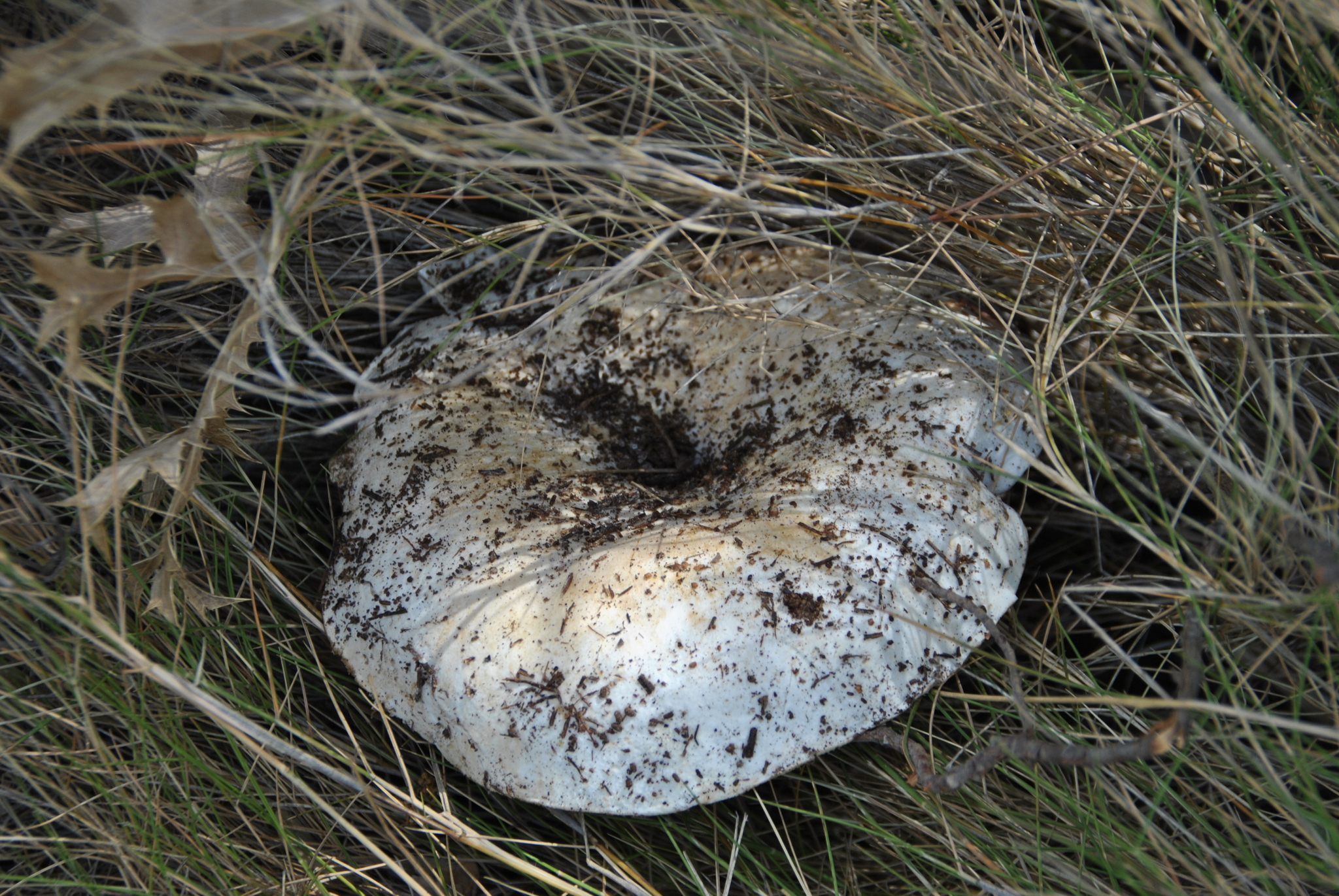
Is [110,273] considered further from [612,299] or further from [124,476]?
[612,299]

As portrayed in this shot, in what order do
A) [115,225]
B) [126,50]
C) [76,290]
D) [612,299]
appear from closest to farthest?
1. [126,50]
2. [76,290]
3. [612,299]
4. [115,225]

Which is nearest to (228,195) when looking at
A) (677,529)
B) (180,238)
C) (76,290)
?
(180,238)

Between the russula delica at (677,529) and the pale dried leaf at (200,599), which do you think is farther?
the pale dried leaf at (200,599)

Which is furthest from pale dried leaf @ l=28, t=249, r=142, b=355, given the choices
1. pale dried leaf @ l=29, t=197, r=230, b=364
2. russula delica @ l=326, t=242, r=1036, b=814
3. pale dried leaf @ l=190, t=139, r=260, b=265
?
russula delica @ l=326, t=242, r=1036, b=814

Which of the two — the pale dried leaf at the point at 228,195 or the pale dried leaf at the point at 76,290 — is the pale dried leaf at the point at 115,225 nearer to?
the pale dried leaf at the point at 228,195

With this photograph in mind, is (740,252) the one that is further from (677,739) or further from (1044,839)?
(1044,839)

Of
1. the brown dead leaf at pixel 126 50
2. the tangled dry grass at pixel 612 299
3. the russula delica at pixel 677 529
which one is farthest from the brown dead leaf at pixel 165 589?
the brown dead leaf at pixel 126 50
